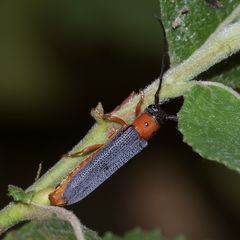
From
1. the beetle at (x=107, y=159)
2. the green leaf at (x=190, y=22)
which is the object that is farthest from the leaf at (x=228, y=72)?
the beetle at (x=107, y=159)

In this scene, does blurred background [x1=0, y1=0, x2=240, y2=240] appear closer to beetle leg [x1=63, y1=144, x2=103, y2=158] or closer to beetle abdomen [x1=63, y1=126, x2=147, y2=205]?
beetle abdomen [x1=63, y1=126, x2=147, y2=205]

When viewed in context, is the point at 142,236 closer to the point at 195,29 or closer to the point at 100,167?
the point at 100,167

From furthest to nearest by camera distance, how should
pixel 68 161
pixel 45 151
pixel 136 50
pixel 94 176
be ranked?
pixel 45 151, pixel 136 50, pixel 94 176, pixel 68 161

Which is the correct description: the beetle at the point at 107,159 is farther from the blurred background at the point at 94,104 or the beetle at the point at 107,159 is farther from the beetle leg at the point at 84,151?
the blurred background at the point at 94,104

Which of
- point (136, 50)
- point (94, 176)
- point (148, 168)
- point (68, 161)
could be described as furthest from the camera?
point (148, 168)

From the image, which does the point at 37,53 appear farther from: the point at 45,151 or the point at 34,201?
the point at 34,201

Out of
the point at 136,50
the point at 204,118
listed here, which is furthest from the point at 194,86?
the point at 136,50

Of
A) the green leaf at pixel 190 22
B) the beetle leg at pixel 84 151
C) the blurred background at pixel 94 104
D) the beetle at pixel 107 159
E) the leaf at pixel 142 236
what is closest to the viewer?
the beetle leg at pixel 84 151
